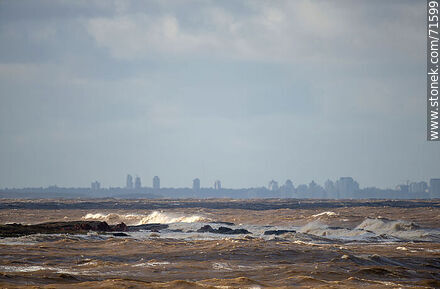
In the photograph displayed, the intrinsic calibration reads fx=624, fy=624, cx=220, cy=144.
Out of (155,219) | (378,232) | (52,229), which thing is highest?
(52,229)

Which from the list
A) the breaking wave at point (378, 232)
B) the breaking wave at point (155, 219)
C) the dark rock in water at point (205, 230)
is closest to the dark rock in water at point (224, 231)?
the dark rock in water at point (205, 230)

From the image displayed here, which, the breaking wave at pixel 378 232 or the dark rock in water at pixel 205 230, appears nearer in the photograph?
the breaking wave at pixel 378 232

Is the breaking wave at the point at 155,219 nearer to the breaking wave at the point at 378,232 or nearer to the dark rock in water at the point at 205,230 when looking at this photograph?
the dark rock in water at the point at 205,230

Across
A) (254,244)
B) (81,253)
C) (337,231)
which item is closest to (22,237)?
(81,253)

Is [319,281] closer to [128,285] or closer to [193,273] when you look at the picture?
[193,273]

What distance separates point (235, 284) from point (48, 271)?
898 cm

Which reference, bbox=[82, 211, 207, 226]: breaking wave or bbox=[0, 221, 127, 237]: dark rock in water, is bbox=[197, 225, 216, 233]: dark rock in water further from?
bbox=[82, 211, 207, 226]: breaking wave

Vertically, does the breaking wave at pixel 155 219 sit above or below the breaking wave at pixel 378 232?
below

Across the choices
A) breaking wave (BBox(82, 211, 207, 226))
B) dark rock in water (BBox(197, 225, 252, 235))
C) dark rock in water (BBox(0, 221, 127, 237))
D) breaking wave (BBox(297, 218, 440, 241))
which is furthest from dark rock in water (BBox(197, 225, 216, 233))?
breaking wave (BBox(82, 211, 207, 226))

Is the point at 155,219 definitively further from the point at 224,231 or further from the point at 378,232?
the point at 378,232

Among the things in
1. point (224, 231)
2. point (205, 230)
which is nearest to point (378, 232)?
point (224, 231)

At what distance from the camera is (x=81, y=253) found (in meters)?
36.4

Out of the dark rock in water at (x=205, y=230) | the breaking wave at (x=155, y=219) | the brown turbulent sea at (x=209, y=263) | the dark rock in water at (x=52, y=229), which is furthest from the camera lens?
the breaking wave at (x=155, y=219)

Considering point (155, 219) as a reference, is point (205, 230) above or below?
above
